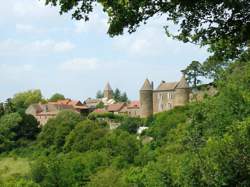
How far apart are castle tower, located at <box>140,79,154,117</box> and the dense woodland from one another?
8.70 metres

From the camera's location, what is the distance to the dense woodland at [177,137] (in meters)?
8.07

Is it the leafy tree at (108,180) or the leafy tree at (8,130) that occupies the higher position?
the leafy tree at (8,130)

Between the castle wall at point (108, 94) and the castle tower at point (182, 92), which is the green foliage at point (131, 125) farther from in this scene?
the castle wall at point (108, 94)

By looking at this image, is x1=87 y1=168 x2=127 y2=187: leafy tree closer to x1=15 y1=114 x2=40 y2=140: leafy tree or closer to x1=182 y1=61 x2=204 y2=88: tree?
x1=182 y1=61 x2=204 y2=88: tree

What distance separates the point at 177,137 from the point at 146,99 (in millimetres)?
49307

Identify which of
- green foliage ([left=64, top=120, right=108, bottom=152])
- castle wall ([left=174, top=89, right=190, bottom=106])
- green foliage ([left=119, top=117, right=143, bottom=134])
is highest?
castle wall ([left=174, top=89, right=190, bottom=106])

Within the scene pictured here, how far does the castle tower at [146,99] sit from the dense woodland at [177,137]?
8.70 m

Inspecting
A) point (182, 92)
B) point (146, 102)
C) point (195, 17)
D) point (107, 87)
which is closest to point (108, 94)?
point (107, 87)

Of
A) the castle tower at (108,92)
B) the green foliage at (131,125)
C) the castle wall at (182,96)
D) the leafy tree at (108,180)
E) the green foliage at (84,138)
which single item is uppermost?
the castle tower at (108,92)

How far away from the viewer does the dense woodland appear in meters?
8.07

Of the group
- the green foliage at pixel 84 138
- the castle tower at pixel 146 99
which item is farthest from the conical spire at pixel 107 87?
the green foliage at pixel 84 138

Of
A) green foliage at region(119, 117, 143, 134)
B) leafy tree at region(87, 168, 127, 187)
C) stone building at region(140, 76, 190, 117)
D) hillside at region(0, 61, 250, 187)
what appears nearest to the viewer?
hillside at region(0, 61, 250, 187)

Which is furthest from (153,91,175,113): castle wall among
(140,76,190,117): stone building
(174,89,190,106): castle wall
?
(174,89,190,106): castle wall

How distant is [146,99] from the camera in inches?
3568
